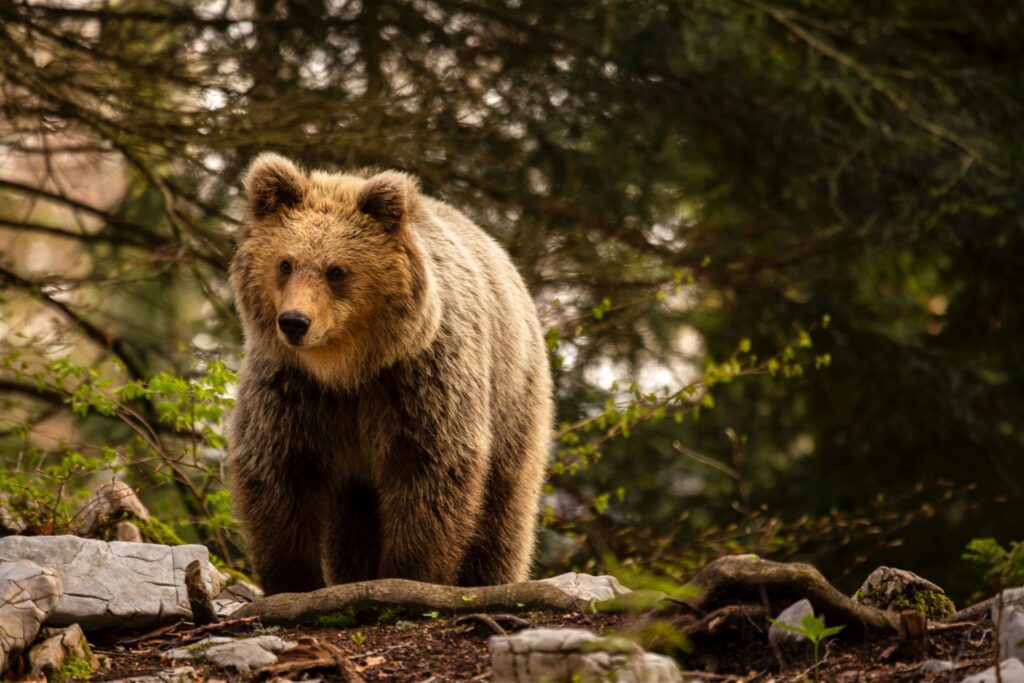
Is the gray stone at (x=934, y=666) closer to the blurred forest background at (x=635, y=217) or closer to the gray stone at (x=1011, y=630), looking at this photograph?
the gray stone at (x=1011, y=630)

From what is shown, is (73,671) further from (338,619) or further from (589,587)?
(589,587)

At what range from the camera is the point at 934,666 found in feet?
15.5

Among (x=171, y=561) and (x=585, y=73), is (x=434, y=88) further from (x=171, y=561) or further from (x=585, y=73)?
(x=171, y=561)

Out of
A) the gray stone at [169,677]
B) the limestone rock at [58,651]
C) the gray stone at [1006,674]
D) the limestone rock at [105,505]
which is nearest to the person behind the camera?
the gray stone at [1006,674]

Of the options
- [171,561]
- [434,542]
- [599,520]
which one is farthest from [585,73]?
[171,561]

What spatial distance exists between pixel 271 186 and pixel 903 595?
3.51 m

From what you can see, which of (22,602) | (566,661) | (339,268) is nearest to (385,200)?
(339,268)

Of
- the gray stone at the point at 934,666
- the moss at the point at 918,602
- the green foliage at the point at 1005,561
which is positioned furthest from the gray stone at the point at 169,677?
the green foliage at the point at 1005,561

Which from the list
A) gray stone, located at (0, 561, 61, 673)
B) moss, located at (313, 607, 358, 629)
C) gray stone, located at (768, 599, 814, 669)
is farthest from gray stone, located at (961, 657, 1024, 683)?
gray stone, located at (0, 561, 61, 673)

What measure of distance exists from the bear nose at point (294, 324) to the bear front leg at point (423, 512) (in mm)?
857

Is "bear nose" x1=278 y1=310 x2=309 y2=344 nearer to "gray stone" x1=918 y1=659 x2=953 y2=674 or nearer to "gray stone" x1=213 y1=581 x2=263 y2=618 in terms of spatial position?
"gray stone" x1=213 y1=581 x2=263 y2=618

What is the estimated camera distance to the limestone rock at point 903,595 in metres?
5.64

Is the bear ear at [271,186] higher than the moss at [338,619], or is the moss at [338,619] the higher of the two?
the bear ear at [271,186]

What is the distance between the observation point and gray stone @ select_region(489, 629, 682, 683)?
14.0 feet
